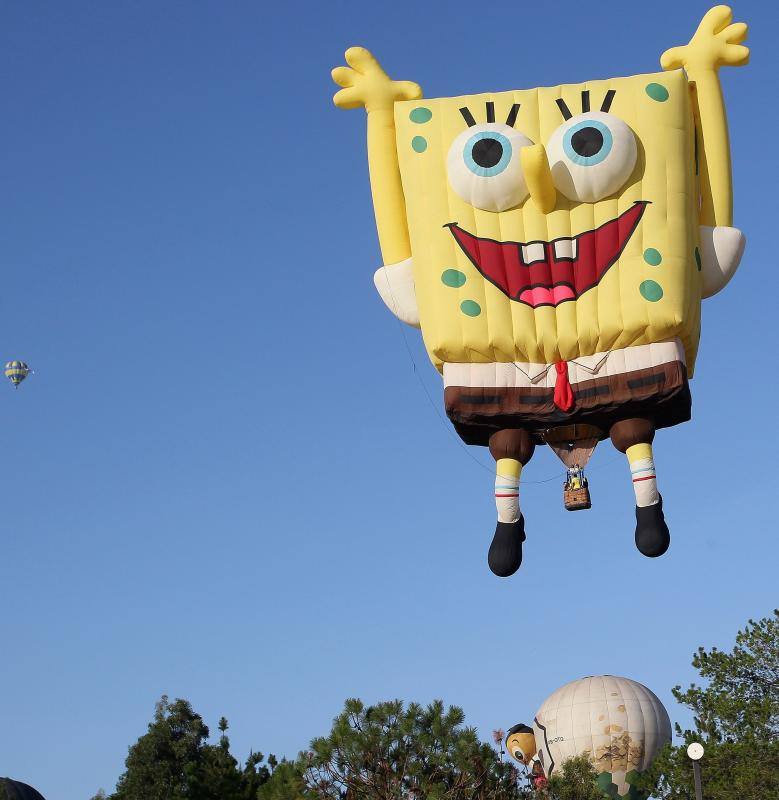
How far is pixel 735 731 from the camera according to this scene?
33.6m

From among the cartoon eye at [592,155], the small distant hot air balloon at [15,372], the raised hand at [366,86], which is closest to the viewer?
the cartoon eye at [592,155]

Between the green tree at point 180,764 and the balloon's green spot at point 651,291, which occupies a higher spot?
the green tree at point 180,764

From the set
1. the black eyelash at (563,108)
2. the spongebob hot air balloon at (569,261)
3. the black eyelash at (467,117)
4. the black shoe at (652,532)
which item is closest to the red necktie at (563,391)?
the spongebob hot air balloon at (569,261)

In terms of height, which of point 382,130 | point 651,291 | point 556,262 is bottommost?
point 651,291

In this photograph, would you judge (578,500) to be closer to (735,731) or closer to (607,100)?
(607,100)

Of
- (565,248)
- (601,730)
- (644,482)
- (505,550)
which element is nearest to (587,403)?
(644,482)

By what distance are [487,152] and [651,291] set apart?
2482 mm

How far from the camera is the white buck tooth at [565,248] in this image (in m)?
17.7

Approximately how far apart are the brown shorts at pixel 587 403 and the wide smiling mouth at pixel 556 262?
108cm

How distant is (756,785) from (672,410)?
16.5m

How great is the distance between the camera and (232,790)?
127ft

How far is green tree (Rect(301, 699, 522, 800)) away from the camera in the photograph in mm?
23391

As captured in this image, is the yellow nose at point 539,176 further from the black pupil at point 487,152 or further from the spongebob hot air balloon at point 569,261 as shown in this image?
the black pupil at point 487,152

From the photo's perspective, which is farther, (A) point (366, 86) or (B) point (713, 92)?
(A) point (366, 86)
